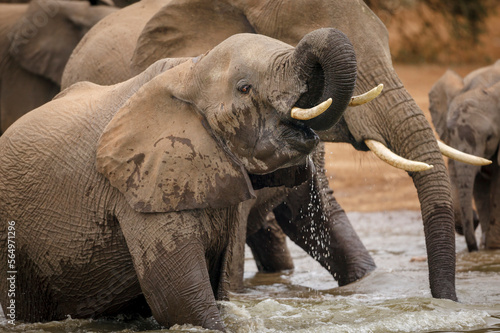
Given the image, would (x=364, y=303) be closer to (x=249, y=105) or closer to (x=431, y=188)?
(x=431, y=188)

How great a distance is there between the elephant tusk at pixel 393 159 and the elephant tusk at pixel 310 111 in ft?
2.39

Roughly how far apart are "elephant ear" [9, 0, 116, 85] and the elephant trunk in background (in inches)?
179

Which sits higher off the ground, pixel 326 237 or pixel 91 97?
pixel 91 97

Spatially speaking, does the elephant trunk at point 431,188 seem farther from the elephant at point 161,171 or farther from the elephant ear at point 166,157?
the elephant ear at point 166,157

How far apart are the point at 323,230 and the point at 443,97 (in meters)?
2.74

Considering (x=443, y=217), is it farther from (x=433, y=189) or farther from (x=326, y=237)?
(x=326, y=237)

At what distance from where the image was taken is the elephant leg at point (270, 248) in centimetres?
768

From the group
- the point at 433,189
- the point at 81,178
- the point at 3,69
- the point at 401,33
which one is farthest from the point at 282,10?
the point at 401,33

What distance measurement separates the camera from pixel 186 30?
20.4 ft

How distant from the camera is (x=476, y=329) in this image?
511 centimetres

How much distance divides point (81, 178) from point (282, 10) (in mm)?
1711

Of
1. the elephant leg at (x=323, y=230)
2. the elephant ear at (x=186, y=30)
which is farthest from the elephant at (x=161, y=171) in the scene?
the elephant leg at (x=323, y=230)

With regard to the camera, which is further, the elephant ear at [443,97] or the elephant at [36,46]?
the elephant at [36,46]

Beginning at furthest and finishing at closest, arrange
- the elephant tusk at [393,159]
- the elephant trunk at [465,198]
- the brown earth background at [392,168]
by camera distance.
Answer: the brown earth background at [392,168]
the elephant trunk at [465,198]
the elephant tusk at [393,159]
